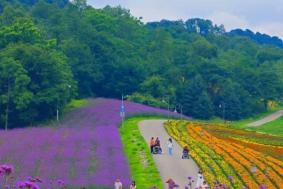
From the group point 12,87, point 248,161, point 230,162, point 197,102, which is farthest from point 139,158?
point 197,102

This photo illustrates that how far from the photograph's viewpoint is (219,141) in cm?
5334

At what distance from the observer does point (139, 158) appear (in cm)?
4288

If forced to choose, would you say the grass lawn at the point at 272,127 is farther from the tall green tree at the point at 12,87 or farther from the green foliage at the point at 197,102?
the tall green tree at the point at 12,87

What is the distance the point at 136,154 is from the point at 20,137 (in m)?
10.6

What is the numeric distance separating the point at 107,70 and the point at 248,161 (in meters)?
59.8

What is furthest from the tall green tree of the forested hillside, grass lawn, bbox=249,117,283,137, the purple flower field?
grass lawn, bbox=249,117,283,137

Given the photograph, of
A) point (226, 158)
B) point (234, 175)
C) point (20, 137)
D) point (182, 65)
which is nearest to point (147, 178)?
point (234, 175)

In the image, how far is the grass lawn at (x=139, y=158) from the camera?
3431cm

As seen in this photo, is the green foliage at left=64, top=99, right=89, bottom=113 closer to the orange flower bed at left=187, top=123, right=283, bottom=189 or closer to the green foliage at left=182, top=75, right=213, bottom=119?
the orange flower bed at left=187, top=123, right=283, bottom=189

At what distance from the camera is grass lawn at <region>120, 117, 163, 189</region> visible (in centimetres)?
3431

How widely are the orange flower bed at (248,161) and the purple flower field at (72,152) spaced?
6.02 meters

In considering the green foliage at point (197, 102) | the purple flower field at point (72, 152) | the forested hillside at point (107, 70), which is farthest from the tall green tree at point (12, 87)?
the green foliage at point (197, 102)

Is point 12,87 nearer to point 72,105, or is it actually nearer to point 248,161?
point 72,105

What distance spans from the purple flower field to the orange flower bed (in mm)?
6024
